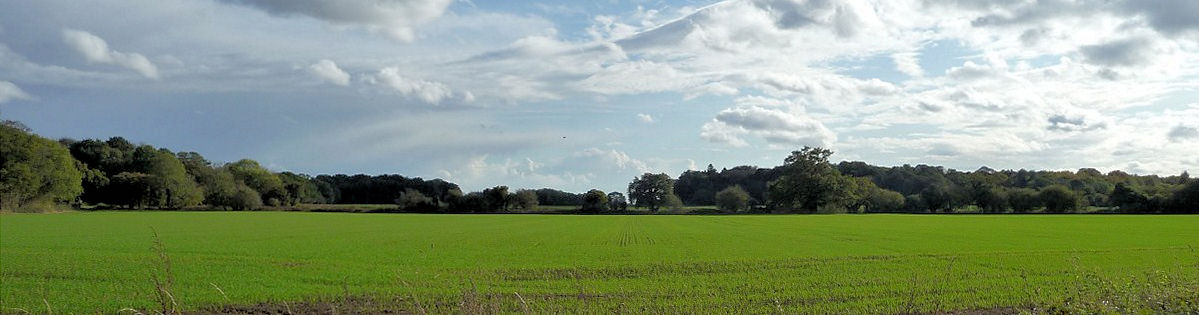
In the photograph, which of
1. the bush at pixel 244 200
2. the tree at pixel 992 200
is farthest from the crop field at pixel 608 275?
the tree at pixel 992 200

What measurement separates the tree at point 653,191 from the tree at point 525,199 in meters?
28.5

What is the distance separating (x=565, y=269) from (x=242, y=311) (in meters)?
9.84

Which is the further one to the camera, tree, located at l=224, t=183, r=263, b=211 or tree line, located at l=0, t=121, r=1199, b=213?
tree, located at l=224, t=183, r=263, b=211

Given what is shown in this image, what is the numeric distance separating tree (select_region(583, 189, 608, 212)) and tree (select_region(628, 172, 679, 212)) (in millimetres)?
18954

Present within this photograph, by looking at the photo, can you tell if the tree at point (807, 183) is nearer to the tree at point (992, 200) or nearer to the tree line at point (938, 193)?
the tree line at point (938, 193)

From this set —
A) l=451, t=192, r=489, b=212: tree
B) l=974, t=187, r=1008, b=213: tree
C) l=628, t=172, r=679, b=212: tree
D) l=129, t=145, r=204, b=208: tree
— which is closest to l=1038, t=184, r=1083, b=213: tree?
l=974, t=187, r=1008, b=213: tree

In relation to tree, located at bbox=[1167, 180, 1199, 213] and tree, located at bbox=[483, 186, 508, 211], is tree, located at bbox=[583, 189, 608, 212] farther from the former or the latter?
tree, located at bbox=[1167, 180, 1199, 213]

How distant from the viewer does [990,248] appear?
105 feet

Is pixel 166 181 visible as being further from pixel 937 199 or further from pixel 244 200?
pixel 937 199

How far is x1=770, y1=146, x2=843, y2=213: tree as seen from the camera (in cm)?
12344

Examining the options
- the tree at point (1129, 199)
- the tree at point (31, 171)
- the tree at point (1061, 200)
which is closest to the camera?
the tree at point (31, 171)

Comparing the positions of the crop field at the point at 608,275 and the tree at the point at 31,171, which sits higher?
the tree at the point at 31,171

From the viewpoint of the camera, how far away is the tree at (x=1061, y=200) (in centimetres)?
11831

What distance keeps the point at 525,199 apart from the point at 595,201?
12.8 metres
